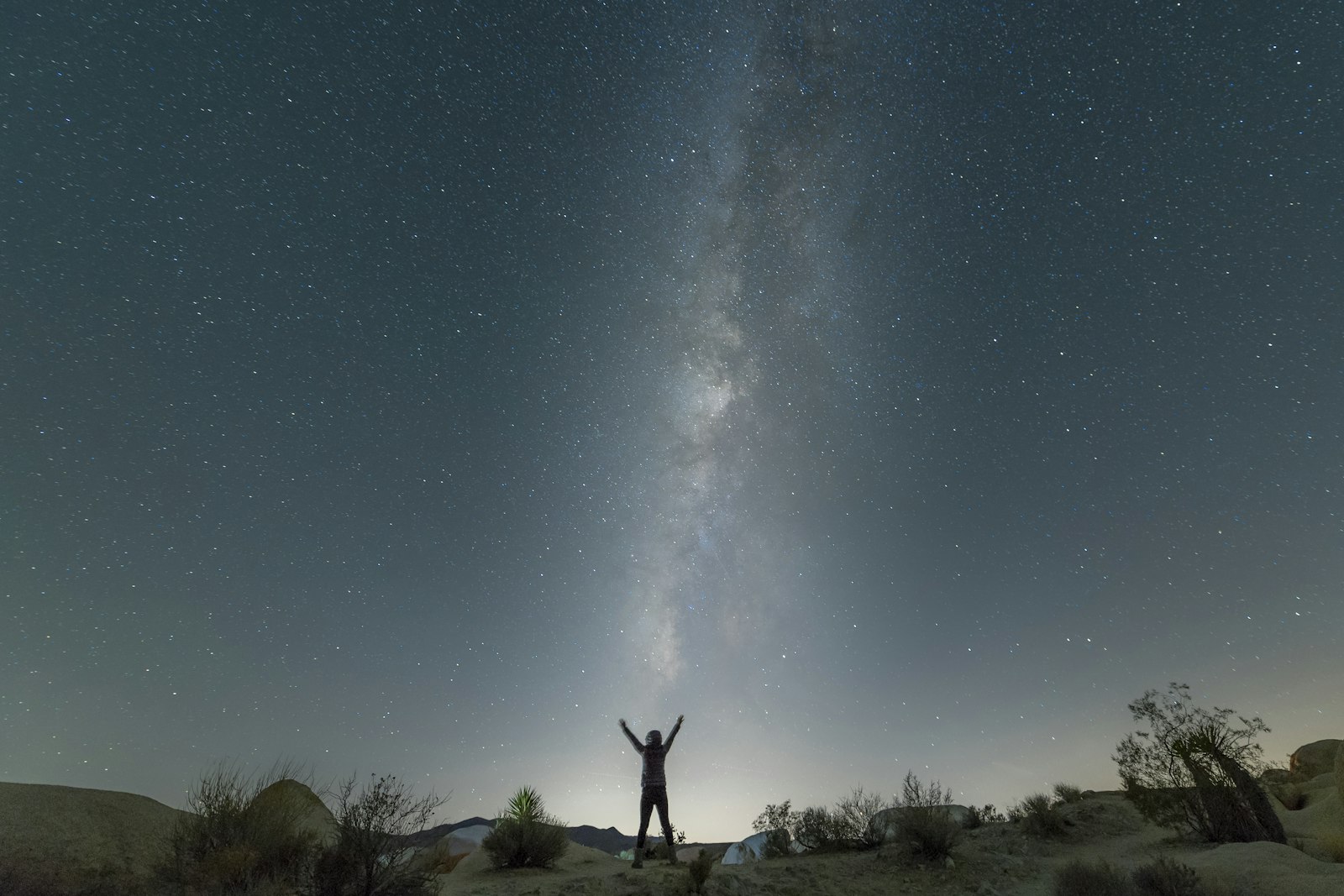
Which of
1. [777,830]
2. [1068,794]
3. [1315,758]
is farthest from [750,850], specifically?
[1315,758]

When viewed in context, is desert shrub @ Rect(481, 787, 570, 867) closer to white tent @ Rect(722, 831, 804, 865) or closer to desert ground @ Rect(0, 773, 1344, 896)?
desert ground @ Rect(0, 773, 1344, 896)

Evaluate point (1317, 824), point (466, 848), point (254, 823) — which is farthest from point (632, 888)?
point (466, 848)

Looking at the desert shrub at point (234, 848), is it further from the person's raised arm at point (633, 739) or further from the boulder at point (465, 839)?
the boulder at point (465, 839)

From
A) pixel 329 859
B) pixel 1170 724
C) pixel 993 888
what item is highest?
pixel 1170 724

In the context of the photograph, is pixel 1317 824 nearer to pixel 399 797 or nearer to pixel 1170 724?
pixel 1170 724

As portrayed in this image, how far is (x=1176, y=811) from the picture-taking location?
551 inches

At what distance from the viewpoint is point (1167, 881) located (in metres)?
9.52

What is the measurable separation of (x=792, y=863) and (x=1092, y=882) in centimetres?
538

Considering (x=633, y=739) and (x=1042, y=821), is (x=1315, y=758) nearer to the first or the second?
(x=1042, y=821)

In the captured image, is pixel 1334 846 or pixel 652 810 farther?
pixel 652 810

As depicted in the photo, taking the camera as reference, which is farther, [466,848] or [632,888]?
[466,848]

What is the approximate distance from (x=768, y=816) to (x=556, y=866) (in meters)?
6.51

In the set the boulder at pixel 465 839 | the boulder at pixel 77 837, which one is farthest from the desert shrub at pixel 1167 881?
the boulder at pixel 465 839

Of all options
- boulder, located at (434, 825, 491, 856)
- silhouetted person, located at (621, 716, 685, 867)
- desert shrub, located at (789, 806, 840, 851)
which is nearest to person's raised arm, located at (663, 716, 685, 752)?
silhouetted person, located at (621, 716, 685, 867)
